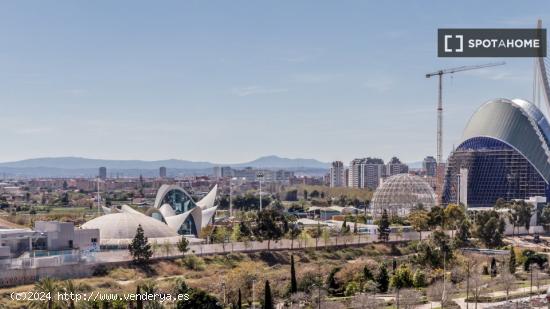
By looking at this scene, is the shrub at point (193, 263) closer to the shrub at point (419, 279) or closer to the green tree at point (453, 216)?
the shrub at point (419, 279)

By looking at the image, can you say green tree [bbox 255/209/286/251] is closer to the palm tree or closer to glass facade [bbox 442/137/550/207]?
the palm tree

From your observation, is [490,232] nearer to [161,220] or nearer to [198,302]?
[161,220]

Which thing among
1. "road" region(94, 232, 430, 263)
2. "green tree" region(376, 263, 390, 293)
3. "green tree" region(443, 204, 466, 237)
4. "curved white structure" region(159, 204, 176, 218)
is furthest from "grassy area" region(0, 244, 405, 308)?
"curved white structure" region(159, 204, 176, 218)

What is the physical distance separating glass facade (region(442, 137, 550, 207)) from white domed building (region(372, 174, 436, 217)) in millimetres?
13451

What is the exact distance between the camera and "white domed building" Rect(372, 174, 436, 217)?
8212cm

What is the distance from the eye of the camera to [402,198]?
82250 millimetres

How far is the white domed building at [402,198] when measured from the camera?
82.1 meters

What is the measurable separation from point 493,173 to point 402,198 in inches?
691

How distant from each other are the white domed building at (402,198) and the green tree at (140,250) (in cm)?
3986

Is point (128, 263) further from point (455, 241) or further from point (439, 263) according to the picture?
point (455, 241)

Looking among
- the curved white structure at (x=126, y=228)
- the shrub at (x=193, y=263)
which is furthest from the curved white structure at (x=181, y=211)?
the shrub at (x=193, y=263)

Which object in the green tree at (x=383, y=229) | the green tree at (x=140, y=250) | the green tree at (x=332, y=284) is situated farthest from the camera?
the green tree at (x=383, y=229)

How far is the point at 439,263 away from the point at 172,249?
64.4 ft

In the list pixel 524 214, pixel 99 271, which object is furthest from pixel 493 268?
pixel 524 214
